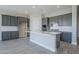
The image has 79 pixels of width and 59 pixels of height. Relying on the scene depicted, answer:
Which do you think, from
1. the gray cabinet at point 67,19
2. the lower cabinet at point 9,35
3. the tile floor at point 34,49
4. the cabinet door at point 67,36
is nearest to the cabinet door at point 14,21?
the lower cabinet at point 9,35

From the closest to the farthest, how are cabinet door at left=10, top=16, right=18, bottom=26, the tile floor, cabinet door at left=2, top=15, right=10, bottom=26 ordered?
the tile floor → cabinet door at left=2, top=15, right=10, bottom=26 → cabinet door at left=10, top=16, right=18, bottom=26

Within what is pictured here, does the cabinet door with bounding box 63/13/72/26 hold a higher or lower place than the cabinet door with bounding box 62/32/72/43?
higher

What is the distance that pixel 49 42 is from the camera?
4.87 metres

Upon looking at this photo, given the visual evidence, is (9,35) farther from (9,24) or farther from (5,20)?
(5,20)

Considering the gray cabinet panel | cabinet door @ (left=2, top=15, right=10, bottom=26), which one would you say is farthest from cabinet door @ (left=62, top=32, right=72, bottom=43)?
cabinet door @ (left=2, top=15, right=10, bottom=26)

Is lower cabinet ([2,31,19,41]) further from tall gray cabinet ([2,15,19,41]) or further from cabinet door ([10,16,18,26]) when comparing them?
cabinet door ([10,16,18,26])

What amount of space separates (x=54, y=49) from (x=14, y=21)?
5395mm

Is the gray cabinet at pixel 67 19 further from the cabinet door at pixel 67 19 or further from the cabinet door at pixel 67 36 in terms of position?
the cabinet door at pixel 67 36

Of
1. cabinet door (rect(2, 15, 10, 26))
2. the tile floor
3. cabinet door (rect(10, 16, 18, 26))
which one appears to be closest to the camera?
the tile floor

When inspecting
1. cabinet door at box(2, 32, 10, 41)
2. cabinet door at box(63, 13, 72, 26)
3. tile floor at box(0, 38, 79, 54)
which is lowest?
tile floor at box(0, 38, 79, 54)

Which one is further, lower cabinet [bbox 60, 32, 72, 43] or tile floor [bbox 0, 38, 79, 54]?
lower cabinet [bbox 60, 32, 72, 43]

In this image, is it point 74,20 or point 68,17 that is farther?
point 68,17
